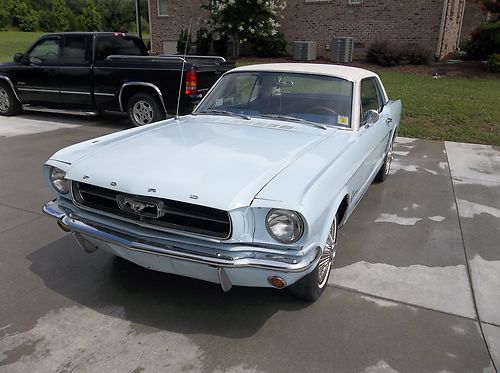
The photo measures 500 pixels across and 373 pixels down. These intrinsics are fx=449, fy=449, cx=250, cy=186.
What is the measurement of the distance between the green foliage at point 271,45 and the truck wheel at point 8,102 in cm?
1229

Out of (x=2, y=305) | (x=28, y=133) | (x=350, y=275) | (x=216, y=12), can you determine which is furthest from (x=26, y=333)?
(x=216, y=12)

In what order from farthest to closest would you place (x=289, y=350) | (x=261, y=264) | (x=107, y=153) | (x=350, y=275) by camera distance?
(x=350, y=275), (x=107, y=153), (x=289, y=350), (x=261, y=264)

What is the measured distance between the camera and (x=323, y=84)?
4.23 m

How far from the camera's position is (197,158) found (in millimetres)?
3027

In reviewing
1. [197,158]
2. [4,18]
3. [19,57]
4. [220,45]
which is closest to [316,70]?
[197,158]

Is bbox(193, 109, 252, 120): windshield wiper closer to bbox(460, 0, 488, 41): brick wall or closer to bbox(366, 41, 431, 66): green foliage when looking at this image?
bbox(366, 41, 431, 66): green foliage

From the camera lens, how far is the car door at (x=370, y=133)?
3.95 metres

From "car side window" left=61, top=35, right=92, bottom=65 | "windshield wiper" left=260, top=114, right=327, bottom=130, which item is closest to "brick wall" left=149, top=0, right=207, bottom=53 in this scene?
"car side window" left=61, top=35, right=92, bottom=65

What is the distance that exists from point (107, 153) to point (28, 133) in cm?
603

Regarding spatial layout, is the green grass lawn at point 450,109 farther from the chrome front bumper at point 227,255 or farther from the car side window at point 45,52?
the car side window at point 45,52

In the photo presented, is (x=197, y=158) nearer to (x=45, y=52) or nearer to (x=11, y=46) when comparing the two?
(x=45, y=52)

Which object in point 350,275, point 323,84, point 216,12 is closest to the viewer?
point 350,275

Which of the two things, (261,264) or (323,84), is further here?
(323,84)

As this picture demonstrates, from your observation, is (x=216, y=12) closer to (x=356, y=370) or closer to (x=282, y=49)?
(x=282, y=49)
